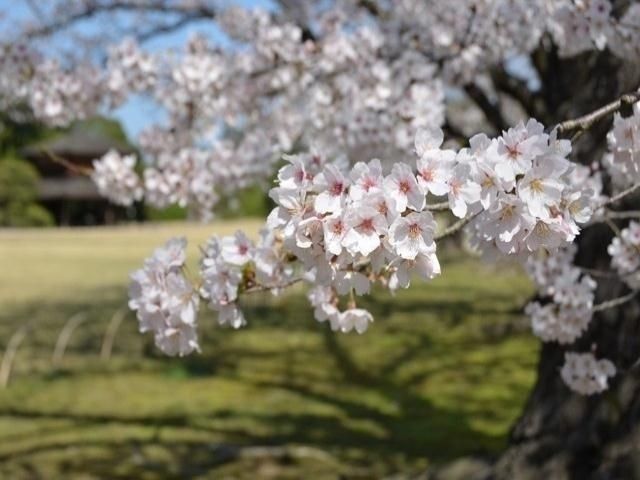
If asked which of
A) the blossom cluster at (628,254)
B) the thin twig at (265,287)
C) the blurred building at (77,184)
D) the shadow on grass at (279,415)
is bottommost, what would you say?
the thin twig at (265,287)

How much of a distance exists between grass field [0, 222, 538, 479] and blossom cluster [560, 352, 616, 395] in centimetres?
139

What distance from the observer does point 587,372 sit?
3.53 meters

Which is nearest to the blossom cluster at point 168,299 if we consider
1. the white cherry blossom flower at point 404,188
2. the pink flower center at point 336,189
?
the pink flower center at point 336,189

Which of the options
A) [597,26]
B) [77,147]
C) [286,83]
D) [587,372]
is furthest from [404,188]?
[77,147]

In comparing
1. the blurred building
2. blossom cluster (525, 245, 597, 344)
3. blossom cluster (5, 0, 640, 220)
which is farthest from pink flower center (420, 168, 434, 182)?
the blurred building

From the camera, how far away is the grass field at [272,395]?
19.7ft

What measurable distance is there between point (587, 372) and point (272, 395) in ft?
15.6

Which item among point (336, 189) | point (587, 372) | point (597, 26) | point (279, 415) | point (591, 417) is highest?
point (597, 26)

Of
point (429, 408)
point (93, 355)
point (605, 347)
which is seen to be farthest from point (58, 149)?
point (605, 347)

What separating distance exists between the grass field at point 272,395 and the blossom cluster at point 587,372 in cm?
139

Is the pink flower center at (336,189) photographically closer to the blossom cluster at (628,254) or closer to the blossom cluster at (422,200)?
the blossom cluster at (422,200)

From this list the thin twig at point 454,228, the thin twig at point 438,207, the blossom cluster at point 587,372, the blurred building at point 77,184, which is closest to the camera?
the thin twig at point 438,207

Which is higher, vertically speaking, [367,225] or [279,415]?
[279,415]

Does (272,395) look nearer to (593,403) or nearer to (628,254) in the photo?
(593,403)
